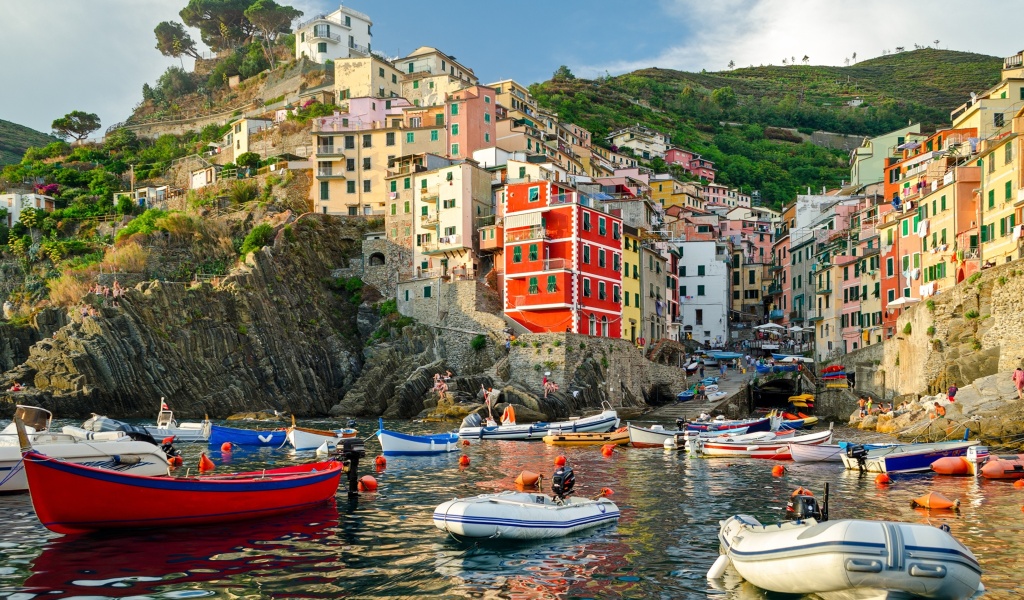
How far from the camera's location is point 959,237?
5525cm

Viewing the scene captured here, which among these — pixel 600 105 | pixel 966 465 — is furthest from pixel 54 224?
pixel 600 105

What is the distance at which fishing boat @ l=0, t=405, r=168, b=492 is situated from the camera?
2386cm

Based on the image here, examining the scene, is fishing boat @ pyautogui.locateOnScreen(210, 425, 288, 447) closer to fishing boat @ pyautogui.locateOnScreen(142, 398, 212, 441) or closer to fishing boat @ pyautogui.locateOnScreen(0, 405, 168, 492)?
fishing boat @ pyautogui.locateOnScreen(142, 398, 212, 441)

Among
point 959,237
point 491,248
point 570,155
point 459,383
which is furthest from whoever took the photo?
point 570,155

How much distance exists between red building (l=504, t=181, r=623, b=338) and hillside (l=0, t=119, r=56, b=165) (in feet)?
372

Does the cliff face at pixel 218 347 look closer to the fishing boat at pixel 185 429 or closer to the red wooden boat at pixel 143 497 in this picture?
the fishing boat at pixel 185 429

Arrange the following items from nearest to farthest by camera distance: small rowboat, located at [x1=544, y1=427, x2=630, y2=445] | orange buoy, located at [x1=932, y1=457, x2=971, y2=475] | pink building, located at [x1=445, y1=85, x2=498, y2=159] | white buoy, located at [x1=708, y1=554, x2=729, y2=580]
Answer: white buoy, located at [x1=708, y1=554, x2=729, y2=580] < orange buoy, located at [x1=932, y1=457, x2=971, y2=475] < small rowboat, located at [x1=544, y1=427, x2=630, y2=445] < pink building, located at [x1=445, y1=85, x2=498, y2=159]

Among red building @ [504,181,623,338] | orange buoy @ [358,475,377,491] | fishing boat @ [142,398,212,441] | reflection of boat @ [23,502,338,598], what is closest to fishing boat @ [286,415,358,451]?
fishing boat @ [142,398,212,441]

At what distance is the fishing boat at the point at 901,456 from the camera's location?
104ft

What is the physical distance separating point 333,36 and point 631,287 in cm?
6829

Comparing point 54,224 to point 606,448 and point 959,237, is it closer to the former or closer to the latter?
point 606,448

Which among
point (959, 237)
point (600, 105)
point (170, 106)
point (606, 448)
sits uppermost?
point (600, 105)

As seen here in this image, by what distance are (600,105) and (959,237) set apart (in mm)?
132405

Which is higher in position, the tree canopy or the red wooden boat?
the tree canopy
